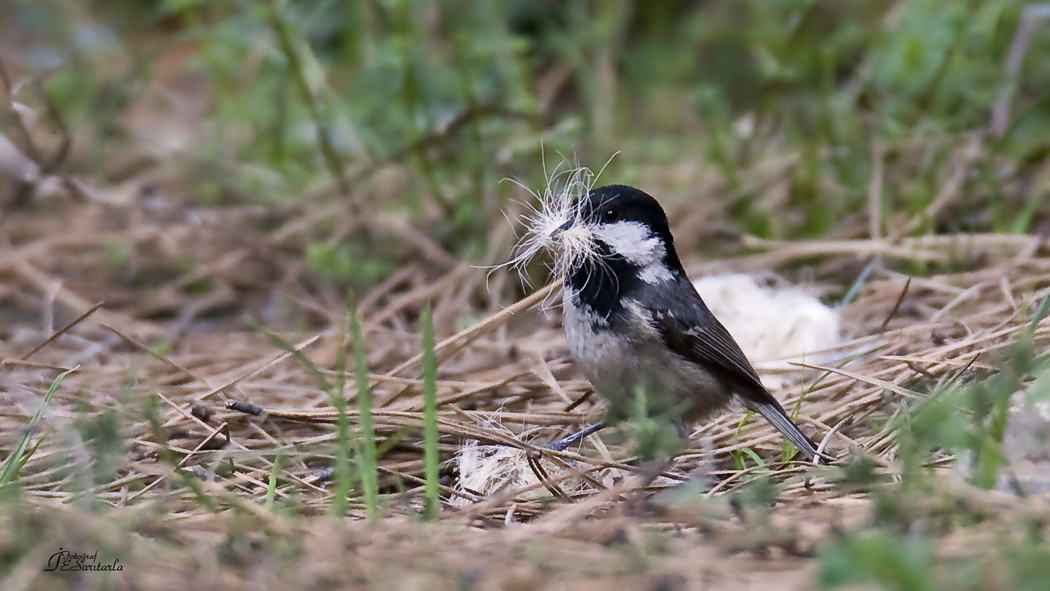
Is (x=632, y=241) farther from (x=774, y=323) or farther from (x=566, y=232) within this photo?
(x=774, y=323)

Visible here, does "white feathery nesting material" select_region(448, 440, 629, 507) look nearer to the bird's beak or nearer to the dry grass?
the dry grass

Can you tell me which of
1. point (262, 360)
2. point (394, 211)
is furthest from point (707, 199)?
point (262, 360)

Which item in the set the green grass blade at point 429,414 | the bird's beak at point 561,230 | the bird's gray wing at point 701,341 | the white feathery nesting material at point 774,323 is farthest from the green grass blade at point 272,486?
the white feathery nesting material at point 774,323

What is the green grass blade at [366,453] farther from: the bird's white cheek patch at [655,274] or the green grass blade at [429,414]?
the bird's white cheek patch at [655,274]

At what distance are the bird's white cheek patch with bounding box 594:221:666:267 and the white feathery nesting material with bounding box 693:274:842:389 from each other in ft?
1.70

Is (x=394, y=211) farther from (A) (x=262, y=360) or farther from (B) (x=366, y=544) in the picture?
(B) (x=366, y=544)

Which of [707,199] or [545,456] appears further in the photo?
[707,199]

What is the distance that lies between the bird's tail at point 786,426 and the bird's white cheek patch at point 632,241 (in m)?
0.48

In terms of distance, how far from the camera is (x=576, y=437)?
2363mm

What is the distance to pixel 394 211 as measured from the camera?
3992mm

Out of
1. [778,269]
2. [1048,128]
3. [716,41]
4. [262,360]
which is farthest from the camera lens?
[716,41]

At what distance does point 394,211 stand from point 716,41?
8.05ft

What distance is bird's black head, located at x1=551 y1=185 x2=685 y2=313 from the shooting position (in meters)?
2.44

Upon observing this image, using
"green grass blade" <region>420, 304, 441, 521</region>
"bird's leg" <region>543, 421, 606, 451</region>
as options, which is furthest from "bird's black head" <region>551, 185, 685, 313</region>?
"green grass blade" <region>420, 304, 441, 521</region>
